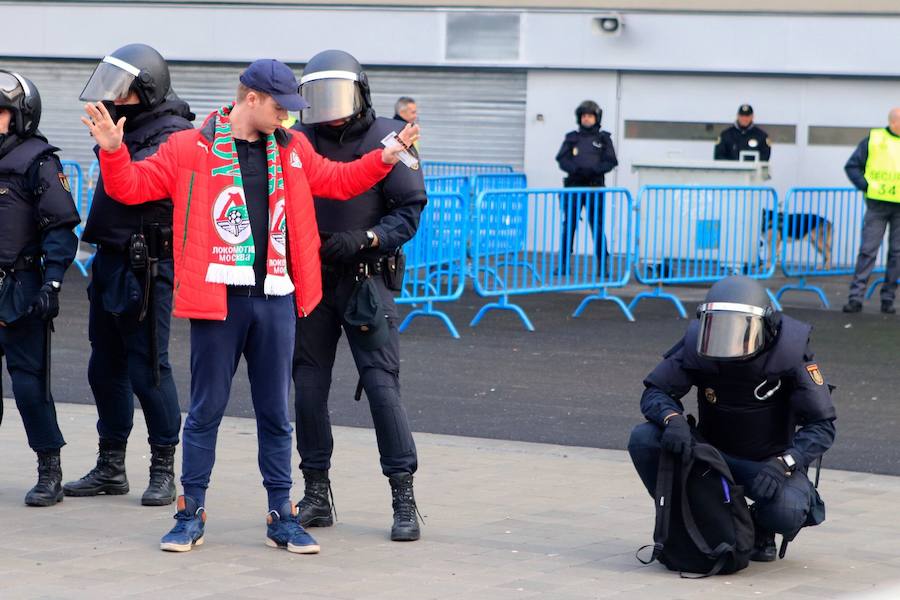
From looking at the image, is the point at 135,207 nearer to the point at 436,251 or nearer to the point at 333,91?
the point at 333,91

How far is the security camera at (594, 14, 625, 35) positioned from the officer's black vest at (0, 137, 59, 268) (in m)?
13.5

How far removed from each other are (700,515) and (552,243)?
325 inches

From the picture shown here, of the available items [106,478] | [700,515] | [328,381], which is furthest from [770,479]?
[106,478]

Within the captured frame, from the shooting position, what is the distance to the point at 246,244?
604 centimetres

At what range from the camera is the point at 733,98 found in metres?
19.4

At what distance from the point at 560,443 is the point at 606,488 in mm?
1195

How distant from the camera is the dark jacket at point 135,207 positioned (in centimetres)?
680

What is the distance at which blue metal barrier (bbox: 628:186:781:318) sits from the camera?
1441 centimetres

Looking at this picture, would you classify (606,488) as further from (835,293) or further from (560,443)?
(835,293)

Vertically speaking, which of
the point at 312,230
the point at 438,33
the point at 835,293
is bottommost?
the point at 835,293

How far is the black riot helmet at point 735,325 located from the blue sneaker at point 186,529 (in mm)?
1935

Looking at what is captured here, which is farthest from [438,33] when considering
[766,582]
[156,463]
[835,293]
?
[766,582]

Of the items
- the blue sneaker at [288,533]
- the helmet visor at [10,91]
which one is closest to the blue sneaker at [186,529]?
the blue sneaker at [288,533]

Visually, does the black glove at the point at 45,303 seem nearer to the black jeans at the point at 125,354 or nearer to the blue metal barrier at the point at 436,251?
the black jeans at the point at 125,354
